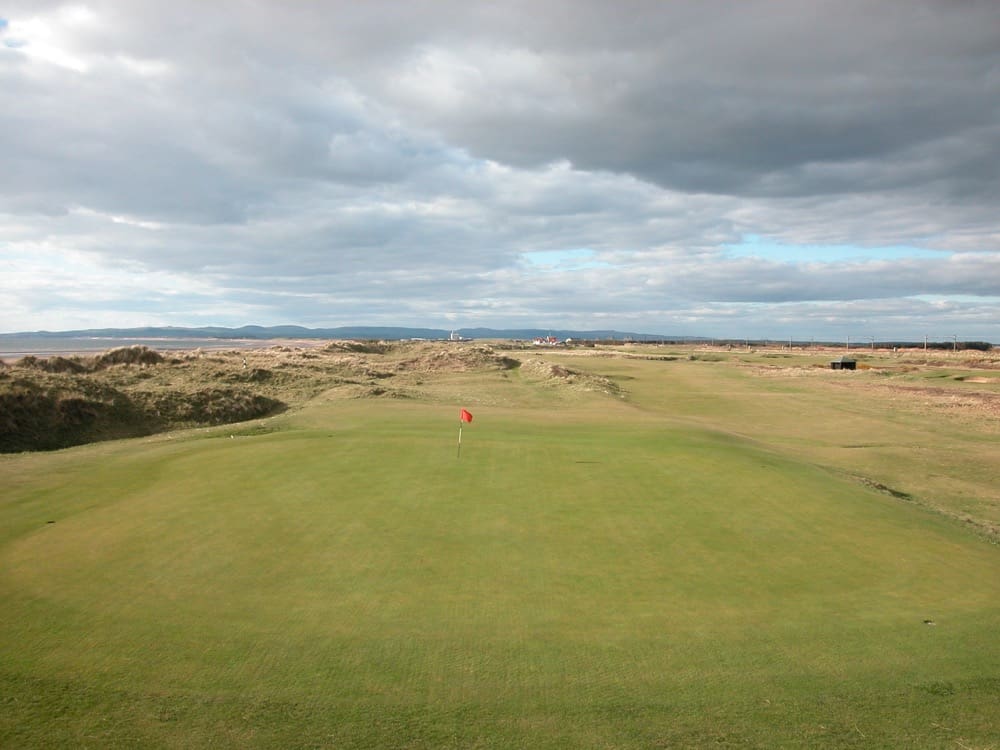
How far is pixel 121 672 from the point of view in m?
5.94

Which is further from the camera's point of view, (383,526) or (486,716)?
(383,526)

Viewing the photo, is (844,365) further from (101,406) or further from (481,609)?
(481,609)

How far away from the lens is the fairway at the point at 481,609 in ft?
A: 17.9

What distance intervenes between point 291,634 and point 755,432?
28.4 metres

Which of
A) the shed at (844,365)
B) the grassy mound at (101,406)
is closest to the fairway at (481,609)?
the grassy mound at (101,406)

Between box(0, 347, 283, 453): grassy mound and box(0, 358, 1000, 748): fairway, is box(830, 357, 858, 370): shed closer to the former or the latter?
box(0, 347, 283, 453): grassy mound

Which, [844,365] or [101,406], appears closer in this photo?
[101,406]

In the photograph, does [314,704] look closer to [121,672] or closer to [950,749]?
[121,672]

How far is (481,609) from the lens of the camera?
746 cm

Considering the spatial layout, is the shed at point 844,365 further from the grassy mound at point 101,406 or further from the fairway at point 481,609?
the fairway at point 481,609

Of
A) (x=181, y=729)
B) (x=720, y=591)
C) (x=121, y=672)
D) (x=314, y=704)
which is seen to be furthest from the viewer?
(x=720, y=591)

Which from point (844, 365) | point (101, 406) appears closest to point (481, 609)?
point (101, 406)

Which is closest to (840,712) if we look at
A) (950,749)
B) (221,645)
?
(950,749)

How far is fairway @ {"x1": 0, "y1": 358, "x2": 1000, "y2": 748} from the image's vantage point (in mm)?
5441
